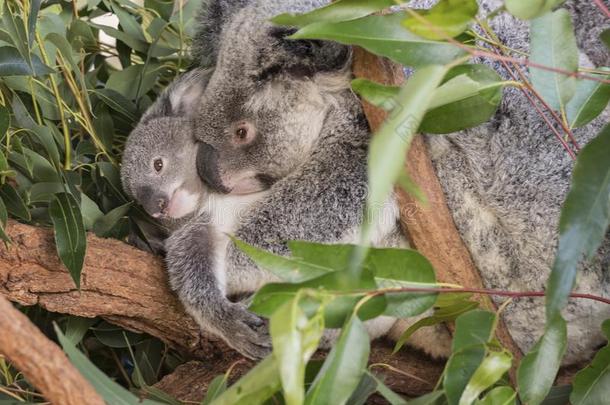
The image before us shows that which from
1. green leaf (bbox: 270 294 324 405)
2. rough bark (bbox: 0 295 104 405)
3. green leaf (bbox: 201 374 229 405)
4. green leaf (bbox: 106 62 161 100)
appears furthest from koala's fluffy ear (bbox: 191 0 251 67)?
green leaf (bbox: 270 294 324 405)

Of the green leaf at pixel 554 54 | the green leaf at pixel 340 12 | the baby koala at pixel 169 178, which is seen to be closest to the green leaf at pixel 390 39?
the green leaf at pixel 340 12

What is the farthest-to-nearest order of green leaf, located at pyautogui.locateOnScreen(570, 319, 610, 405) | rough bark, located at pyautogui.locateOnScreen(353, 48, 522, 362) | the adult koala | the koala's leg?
1. the adult koala
2. the koala's leg
3. rough bark, located at pyautogui.locateOnScreen(353, 48, 522, 362)
4. green leaf, located at pyautogui.locateOnScreen(570, 319, 610, 405)

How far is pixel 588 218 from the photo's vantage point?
1313mm

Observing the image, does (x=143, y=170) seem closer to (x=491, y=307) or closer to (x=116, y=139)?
(x=116, y=139)

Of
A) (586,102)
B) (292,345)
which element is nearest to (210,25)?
(586,102)

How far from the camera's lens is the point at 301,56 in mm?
2385

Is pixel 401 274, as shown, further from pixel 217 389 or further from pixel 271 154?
pixel 271 154

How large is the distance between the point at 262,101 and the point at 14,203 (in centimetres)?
76

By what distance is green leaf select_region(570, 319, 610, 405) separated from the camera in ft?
5.62

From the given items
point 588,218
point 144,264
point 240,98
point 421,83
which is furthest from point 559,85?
point 144,264

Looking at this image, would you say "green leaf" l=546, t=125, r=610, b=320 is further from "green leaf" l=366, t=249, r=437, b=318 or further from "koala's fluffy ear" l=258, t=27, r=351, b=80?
"koala's fluffy ear" l=258, t=27, r=351, b=80

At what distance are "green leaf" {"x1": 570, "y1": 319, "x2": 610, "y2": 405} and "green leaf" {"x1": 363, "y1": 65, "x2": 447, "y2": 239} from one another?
2.60 feet

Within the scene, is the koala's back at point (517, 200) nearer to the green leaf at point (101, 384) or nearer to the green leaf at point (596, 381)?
the green leaf at point (596, 381)

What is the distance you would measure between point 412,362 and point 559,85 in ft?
3.67
